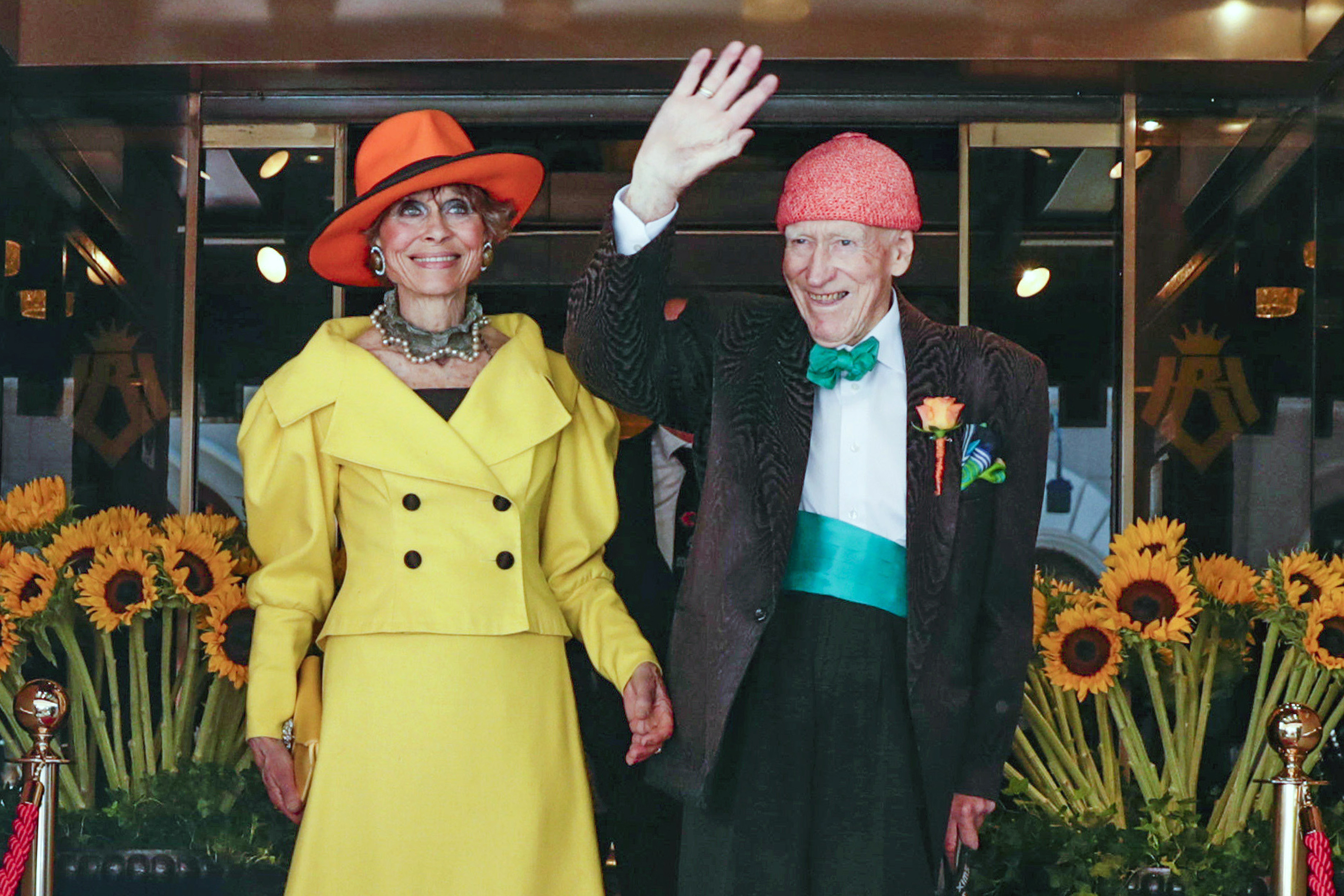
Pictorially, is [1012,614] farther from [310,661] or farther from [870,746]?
[310,661]

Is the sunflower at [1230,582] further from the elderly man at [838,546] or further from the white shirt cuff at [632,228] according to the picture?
the white shirt cuff at [632,228]

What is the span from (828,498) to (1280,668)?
174 centimetres

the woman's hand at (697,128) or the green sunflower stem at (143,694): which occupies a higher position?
Result: the woman's hand at (697,128)

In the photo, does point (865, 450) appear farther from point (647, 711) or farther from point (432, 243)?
point (432, 243)

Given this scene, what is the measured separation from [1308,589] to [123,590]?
2883 millimetres

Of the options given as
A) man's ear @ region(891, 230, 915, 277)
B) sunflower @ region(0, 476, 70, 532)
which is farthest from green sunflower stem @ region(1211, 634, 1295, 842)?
sunflower @ region(0, 476, 70, 532)

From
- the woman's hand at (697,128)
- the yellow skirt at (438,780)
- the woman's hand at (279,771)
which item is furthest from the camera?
the woman's hand at (279,771)

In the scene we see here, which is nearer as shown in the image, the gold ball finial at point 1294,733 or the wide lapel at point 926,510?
the wide lapel at point 926,510

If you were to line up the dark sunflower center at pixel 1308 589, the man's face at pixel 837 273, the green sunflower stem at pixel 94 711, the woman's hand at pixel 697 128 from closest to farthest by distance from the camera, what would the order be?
1. the woman's hand at pixel 697 128
2. the man's face at pixel 837 273
3. the dark sunflower center at pixel 1308 589
4. the green sunflower stem at pixel 94 711

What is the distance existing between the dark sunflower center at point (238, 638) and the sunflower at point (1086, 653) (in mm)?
1957

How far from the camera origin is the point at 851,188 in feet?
10.5

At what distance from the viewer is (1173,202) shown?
579cm

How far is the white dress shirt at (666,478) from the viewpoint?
441cm

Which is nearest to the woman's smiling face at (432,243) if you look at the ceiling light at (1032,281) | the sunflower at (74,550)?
A: the sunflower at (74,550)
